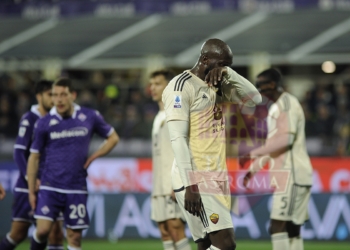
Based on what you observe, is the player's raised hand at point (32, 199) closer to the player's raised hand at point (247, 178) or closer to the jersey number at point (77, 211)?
the jersey number at point (77, 211)

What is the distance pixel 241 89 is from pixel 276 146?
1.96 meters

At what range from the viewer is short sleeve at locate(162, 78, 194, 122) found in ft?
22.2

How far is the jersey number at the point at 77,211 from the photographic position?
881 centimetres

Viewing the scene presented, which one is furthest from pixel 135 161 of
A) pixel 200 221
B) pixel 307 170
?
pixel 200 221

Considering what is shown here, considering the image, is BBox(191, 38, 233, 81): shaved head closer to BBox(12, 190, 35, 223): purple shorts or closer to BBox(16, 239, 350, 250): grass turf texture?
BBox(12, 190, 35, 223): purple shorts

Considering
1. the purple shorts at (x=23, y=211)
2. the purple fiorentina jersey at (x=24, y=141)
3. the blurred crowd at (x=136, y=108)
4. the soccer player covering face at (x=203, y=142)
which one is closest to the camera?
the soccer player covering face at (x=203, y=142)

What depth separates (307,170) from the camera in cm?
907

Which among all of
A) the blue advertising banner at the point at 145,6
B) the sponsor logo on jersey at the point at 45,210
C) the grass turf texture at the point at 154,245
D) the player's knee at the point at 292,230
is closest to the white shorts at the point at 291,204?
the player's knee at the point at 292,230

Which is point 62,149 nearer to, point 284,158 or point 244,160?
point 244,160

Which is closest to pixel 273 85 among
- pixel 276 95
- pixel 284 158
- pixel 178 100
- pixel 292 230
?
pixel 276 95

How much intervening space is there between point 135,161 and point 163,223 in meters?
4.68

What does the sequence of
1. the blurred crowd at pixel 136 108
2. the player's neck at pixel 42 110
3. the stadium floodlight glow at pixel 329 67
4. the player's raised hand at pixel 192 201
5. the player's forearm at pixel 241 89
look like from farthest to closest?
the stadium floodlight glow at pixel 329 67
the blurred crowd at pixel 136 108
the player's neck at pixel 42 110
the player's forearm at pixel 241 89
the player's raised hand at pixel 192 201

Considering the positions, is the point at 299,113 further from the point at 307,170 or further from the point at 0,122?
the point at 0,122

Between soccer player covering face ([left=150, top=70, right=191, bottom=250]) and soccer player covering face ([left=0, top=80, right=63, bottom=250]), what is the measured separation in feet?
4.17
